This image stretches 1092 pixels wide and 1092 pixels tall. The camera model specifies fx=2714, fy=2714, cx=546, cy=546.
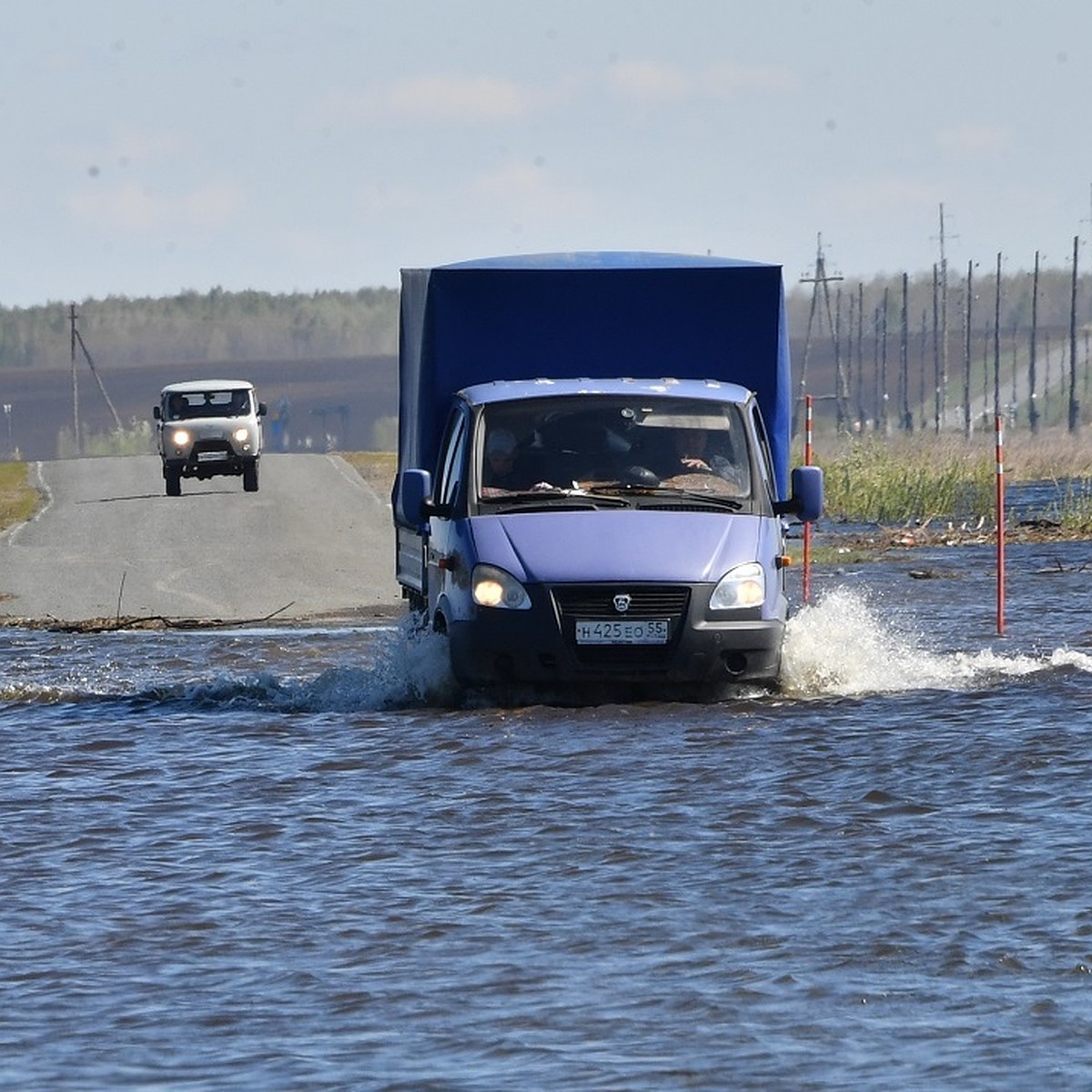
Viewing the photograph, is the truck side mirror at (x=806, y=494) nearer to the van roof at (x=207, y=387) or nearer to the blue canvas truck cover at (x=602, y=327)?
the blue canvas truck cover at (x=602, y=327)

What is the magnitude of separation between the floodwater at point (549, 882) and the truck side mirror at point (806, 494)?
3.57 ft

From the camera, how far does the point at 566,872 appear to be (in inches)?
404

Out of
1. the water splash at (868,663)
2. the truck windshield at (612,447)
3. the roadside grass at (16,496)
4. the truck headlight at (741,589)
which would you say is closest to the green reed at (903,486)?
the roadside grass at (16,496)

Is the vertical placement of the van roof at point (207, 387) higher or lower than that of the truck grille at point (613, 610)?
higher

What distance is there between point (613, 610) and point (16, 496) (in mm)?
37598

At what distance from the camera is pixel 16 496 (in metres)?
50.6

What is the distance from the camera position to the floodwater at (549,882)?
7.54 meters

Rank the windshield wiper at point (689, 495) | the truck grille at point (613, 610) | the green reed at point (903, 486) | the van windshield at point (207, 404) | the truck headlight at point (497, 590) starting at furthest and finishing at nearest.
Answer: the van windshield at point (207, 404) < the green reed at point (903, 486) < the windshield wiper at point (689, 495) < the truck headlight at point (497, 590) < the truck grille at point (613, 610)

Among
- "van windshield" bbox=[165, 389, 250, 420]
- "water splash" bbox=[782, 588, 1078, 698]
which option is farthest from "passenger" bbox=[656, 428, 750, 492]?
"van windshield" bbox=[165, 389, 250, 420]

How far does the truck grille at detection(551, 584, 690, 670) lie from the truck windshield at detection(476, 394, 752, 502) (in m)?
1.12

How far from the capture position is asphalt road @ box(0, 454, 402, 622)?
992 inches

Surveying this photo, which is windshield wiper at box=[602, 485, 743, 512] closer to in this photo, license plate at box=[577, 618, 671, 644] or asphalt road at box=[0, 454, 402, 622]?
license plate at box=[577, 618, 671, 644]

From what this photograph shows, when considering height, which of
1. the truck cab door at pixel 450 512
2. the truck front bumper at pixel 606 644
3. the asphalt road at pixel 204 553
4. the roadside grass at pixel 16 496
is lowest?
the roadside grass at pixel 16 496

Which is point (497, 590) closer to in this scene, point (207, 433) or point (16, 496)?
point (207, 433)
